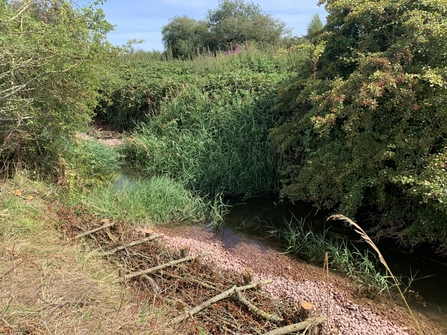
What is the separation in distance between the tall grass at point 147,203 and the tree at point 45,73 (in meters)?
0.93

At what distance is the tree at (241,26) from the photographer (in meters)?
17.6

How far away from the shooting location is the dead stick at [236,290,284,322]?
2.86 metres

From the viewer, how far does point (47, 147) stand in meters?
5.21

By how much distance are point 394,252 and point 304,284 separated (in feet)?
4.55

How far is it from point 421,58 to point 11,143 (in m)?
5.39

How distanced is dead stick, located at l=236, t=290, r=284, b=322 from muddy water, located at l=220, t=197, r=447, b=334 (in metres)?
1.42

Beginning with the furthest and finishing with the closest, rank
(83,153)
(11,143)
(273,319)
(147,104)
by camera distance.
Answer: (147,104), (83,153), (11,143), (273,319)

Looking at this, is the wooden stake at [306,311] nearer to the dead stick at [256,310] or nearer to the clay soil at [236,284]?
the clay soil at [236,284]

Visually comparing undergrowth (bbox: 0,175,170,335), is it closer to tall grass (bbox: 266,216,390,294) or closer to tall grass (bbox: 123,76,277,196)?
tall grass (bbox: 266,216,390,294)

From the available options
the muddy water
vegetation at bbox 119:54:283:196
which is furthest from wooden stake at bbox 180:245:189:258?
vegetation at bbox 119:54:283:196

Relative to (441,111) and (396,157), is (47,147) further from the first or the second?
(441,111)

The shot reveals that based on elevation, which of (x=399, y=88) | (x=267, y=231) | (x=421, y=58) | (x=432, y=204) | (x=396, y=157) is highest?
(x=421, y=58)

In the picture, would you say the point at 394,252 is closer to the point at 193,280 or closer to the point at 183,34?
the point at 193,280

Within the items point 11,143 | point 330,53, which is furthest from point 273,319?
point 330,53
